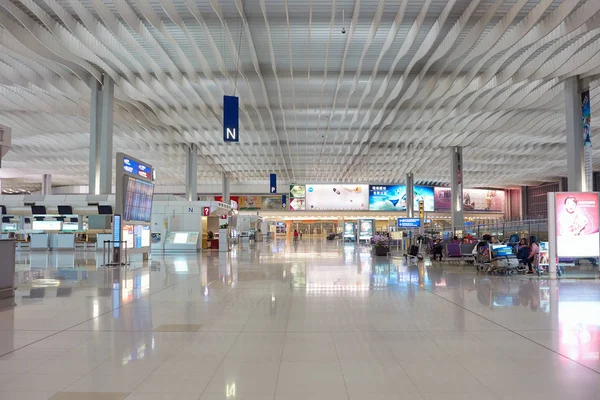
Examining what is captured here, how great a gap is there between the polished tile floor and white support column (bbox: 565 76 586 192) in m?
9.20

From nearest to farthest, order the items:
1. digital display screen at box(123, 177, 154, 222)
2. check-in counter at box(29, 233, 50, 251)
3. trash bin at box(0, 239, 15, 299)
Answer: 1. trash bin at box(0, 239, 15, 299)
2. digital display screen at box(123, 177, 154, 222)
3. check-in counter at box(29, 233, 50, 251)

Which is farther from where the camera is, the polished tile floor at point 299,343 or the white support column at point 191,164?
the white support column at point 191,164

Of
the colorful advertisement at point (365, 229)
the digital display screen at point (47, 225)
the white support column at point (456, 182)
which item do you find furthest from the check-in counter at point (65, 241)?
the white support column at point (456, 182)

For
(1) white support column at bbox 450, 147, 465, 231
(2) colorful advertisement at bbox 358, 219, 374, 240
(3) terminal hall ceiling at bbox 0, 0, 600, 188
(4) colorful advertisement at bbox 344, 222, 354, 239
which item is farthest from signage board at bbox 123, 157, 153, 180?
(4) colorful advertisement at bbox 344, 222, 354, 239

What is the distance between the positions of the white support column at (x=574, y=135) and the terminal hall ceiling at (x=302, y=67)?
24.1 inches

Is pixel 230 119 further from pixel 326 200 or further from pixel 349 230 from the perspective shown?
pixel 326 200

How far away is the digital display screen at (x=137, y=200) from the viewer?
1506 centimetres

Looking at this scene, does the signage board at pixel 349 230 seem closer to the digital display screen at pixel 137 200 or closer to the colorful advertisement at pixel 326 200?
the colorful advertisement at pixel 326 200

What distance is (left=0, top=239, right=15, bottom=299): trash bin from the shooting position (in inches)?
311

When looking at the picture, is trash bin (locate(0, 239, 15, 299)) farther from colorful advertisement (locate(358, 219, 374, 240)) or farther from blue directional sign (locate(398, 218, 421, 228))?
colorful advertisement (locate(358, 219, 374, 240))

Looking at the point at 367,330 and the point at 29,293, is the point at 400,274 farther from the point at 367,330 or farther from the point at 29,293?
the point at 29,293

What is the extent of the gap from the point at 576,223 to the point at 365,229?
28078mm

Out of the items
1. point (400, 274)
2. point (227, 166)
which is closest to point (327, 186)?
point (227, 166)

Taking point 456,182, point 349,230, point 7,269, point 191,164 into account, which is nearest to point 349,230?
point 349,230
